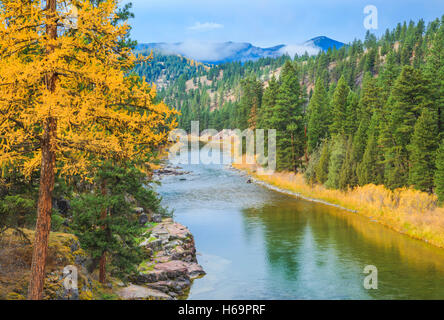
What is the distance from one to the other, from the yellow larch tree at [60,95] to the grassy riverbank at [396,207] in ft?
87.1

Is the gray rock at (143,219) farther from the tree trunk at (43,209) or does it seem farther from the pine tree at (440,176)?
A: the pine tree at (440,176)

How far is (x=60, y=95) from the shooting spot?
34.2 feet

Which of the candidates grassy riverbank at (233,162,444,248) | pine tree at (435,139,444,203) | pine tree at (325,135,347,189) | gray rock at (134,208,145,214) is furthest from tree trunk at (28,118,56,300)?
pine tree at (325,135,347,189)

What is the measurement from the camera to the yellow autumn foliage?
10578mm

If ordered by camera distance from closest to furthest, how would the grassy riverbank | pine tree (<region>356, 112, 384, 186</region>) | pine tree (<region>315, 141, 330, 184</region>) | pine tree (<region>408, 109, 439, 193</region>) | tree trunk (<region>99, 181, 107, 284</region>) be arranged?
tree trunk (<region>99, 181, 107, 284</region>) → the grassy riverbank → pine tree (<region>408, 109, 439, 193</region>) → pine tree (<region>356, 112, 384, 186</region>) → pine tree (<region>315, 141, 330, 184</region>)

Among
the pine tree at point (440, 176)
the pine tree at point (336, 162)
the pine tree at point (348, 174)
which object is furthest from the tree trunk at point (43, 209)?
the pine tree at point (336, 162)

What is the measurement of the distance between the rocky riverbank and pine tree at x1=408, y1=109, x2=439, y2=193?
20.9 metres

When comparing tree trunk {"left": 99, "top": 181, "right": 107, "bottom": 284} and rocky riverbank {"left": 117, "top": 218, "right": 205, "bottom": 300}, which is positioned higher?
tree trunk {"left": 99, "top": 181, "right": 107, "bottom": 284}

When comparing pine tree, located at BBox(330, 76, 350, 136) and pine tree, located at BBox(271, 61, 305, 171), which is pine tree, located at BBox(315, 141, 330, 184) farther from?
pine tree, located at BBox(271, 61, 305, 171)

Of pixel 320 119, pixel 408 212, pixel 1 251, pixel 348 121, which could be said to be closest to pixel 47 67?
pixel 1 251

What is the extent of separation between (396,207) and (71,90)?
33428 millimetres

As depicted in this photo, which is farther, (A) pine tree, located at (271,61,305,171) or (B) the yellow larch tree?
(A) pine tree, located at (271,61,305,171)

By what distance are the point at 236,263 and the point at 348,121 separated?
107 ft

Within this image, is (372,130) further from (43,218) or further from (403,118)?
(43,218)
